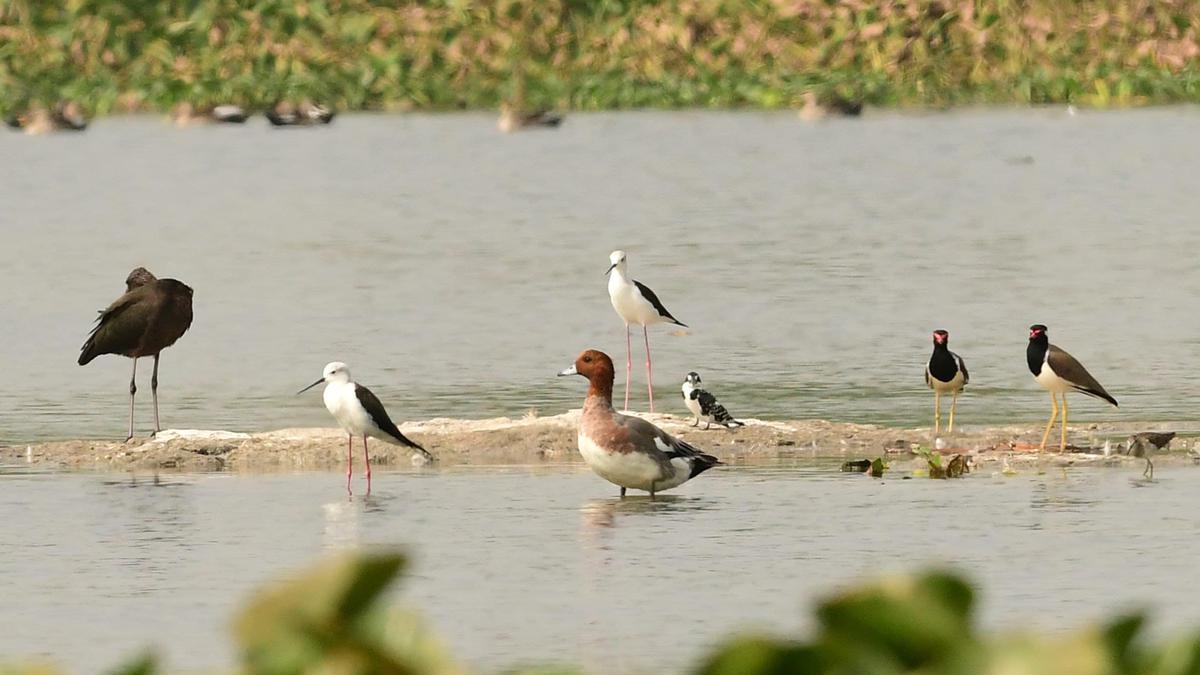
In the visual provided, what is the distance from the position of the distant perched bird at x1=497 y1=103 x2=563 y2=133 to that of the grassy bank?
70.4 inches

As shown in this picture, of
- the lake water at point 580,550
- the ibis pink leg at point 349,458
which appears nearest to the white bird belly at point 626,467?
the lake water at point 580,550

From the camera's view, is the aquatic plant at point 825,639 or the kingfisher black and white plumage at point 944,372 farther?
the kingfisher black and white plumage at point 944,372

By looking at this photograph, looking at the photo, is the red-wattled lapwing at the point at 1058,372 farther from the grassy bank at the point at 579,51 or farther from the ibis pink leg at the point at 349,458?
the grassy bank at the point at 579,51

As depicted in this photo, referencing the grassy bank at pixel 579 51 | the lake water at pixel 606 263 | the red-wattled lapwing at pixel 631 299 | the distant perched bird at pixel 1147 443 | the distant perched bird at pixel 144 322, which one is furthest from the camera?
the grassy bank at pixel 579 51

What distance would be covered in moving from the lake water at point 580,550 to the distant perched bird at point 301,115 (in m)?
35.6

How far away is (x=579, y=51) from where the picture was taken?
1965 inches

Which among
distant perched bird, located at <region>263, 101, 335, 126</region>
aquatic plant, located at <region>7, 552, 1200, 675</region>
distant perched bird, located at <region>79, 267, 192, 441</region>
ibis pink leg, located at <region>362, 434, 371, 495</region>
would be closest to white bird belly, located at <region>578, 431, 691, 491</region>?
ibis pink leg, located at <region>362, 434, 371, 495</region>

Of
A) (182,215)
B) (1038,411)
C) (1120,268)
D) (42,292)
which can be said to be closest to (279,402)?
(1038,411)

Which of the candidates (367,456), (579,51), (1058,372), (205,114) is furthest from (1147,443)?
(205,114)

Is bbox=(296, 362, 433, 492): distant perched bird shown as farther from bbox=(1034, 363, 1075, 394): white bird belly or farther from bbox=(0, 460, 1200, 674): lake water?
bbox=(1034, 363, 1075, 394): white bird belly

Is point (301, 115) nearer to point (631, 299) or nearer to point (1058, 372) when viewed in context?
point (631, 299)

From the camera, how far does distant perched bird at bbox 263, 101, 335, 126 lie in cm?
4812

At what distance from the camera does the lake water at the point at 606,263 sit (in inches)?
644

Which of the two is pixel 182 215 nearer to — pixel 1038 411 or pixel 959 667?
pixel 1038 411
